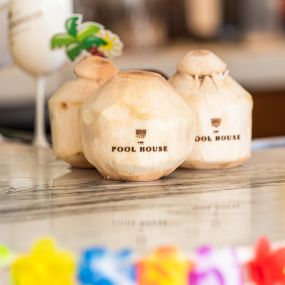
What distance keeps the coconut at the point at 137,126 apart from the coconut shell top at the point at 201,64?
81 mm

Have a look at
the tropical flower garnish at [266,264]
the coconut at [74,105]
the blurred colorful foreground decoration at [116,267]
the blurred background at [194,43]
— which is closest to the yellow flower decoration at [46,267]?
the blurred colorful foreground decoration at [116,267]

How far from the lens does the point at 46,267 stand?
0.62 metres

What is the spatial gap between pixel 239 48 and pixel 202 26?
0.76 metres

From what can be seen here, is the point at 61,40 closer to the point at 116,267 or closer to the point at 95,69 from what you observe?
the point at 95,69

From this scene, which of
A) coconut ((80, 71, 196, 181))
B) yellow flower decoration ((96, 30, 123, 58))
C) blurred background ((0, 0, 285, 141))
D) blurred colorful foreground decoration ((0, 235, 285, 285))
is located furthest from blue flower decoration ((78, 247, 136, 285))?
blurred background ((0, 0, 285, 141))

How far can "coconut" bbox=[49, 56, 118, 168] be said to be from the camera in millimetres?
961

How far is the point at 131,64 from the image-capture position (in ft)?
9.63

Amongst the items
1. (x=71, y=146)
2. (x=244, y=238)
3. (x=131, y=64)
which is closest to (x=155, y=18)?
(x=131, y=64)

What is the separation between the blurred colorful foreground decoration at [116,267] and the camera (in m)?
0.62

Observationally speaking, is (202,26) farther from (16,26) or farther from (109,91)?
(109,91)

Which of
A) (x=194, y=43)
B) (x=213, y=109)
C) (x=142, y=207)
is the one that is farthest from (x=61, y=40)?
(x=194, y=43)

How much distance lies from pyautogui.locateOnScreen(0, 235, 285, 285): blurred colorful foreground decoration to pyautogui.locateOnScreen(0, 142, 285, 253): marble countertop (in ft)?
0.06

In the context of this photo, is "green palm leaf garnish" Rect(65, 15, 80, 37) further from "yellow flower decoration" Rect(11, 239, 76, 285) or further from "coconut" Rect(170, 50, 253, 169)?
"yellow flower decoration" Rect(11, 239, 76, 285)

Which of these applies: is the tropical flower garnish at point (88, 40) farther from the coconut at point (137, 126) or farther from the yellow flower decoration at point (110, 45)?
the coconut at point (137, 126)
